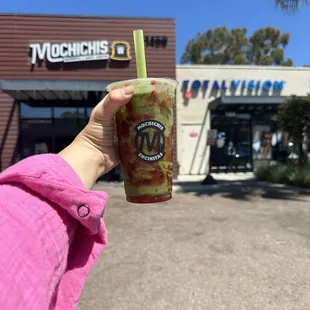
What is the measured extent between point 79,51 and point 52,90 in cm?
268

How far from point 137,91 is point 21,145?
14231 millimetres

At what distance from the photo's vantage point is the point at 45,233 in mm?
1041

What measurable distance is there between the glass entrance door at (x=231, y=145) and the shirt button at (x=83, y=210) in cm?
1652

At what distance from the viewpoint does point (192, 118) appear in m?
16.8

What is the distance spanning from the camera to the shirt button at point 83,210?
118 centimetres

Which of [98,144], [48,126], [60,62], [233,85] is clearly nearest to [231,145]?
[233,85]

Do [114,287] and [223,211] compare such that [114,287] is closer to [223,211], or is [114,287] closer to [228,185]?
[223,211]

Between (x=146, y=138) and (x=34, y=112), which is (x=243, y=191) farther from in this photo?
(x=146, y=138)

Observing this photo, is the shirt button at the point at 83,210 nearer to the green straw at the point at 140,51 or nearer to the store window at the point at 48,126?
the green straw at the point at 140,51

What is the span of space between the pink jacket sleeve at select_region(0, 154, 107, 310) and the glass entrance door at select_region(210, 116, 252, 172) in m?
16.4

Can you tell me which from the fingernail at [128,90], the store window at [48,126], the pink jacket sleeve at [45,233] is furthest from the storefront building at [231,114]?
the pink jacket sleeve at [45,233]

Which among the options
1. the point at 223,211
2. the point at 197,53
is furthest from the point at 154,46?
the point at 197,53

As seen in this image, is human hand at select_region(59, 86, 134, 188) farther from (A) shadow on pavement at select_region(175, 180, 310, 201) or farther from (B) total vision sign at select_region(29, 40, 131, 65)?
(B) total vision sign at select_region(29, 40, 131, 65)

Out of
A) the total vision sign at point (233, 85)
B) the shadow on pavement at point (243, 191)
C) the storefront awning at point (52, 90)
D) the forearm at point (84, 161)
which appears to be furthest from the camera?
the total vision sign at point (233, 85)
